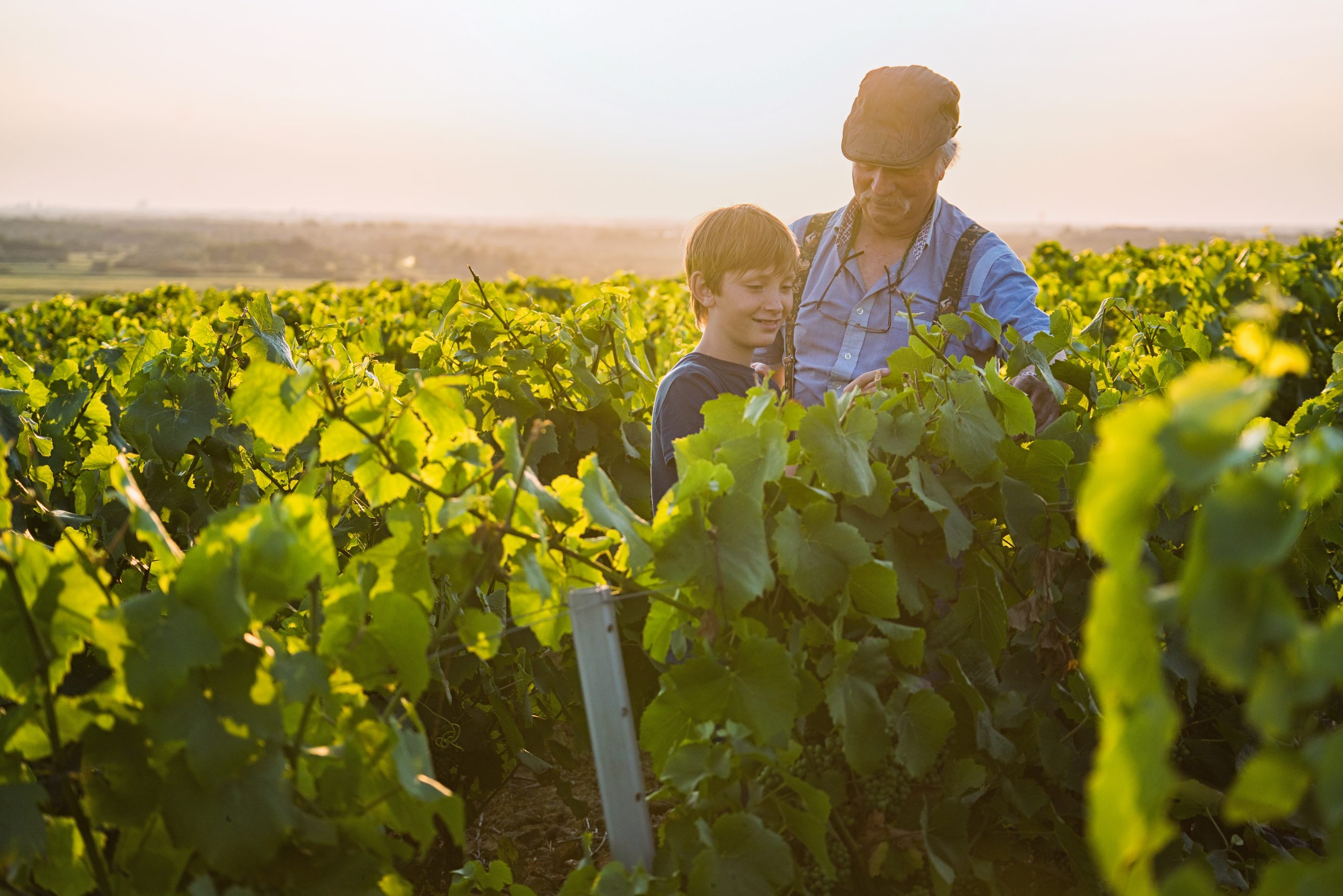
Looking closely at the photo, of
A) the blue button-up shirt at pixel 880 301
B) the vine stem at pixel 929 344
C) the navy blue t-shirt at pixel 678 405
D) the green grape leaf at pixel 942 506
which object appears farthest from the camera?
the blue button-up shirt at pixel 880 301

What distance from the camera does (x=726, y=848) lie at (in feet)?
A: 5.25

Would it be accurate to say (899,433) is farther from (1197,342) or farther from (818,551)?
(1197,342)

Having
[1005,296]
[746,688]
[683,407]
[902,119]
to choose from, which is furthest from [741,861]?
[902,119]

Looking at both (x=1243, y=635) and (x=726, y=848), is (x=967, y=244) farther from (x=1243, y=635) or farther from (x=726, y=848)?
(x=1243, y=635)

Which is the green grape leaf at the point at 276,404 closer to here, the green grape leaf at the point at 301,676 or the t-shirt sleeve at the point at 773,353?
the green grape leaf at the point at 301,676

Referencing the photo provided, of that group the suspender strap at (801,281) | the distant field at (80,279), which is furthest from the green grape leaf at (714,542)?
the distant field at (80,279)

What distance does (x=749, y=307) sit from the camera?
2996 millimetres

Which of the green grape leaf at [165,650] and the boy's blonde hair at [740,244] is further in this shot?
the boy's blonde hair at [740,244]

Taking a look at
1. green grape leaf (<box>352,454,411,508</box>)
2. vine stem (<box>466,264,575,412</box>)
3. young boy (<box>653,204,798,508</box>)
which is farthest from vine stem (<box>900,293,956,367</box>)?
vine stem (<box>466,264,575,412</box>)

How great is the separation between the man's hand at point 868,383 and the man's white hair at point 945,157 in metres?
1.02

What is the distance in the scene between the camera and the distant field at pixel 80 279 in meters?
68.1

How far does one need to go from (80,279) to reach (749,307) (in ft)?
310

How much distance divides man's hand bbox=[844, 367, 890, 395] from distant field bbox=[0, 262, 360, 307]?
219ft

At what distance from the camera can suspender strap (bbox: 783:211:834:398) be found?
349cm
